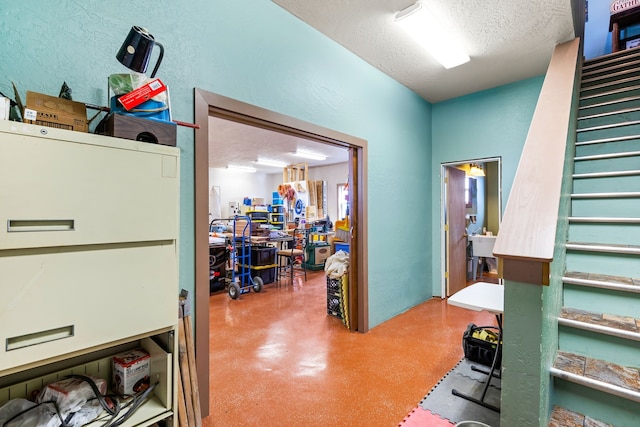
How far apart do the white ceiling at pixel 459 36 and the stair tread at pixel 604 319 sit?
2500mm

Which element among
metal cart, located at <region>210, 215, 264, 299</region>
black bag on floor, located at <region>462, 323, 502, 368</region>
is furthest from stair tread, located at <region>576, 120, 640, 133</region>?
metal cart, located at <region>210, 215, 264, 299</region>

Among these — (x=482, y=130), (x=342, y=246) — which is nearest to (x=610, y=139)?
(x=482, y=130)

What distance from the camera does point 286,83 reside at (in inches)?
98.0

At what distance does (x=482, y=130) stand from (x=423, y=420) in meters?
3.86

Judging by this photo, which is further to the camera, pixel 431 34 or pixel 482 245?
pixel 482 245

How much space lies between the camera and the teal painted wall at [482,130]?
3898 millimetres

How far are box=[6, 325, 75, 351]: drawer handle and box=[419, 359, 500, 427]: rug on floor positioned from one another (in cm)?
212

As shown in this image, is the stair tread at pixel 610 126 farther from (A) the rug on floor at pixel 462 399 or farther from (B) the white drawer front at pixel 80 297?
(B) the white drawer front at pixel 80 297

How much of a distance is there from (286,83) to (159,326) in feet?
6.88

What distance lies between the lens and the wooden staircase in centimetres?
132

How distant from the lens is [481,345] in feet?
8.07

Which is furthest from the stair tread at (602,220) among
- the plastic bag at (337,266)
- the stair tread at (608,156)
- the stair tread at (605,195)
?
the plastic bag at (337,266)

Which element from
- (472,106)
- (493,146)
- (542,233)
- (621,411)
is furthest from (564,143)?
(472,106)

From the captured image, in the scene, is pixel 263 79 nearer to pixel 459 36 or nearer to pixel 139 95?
pixel 139 95
